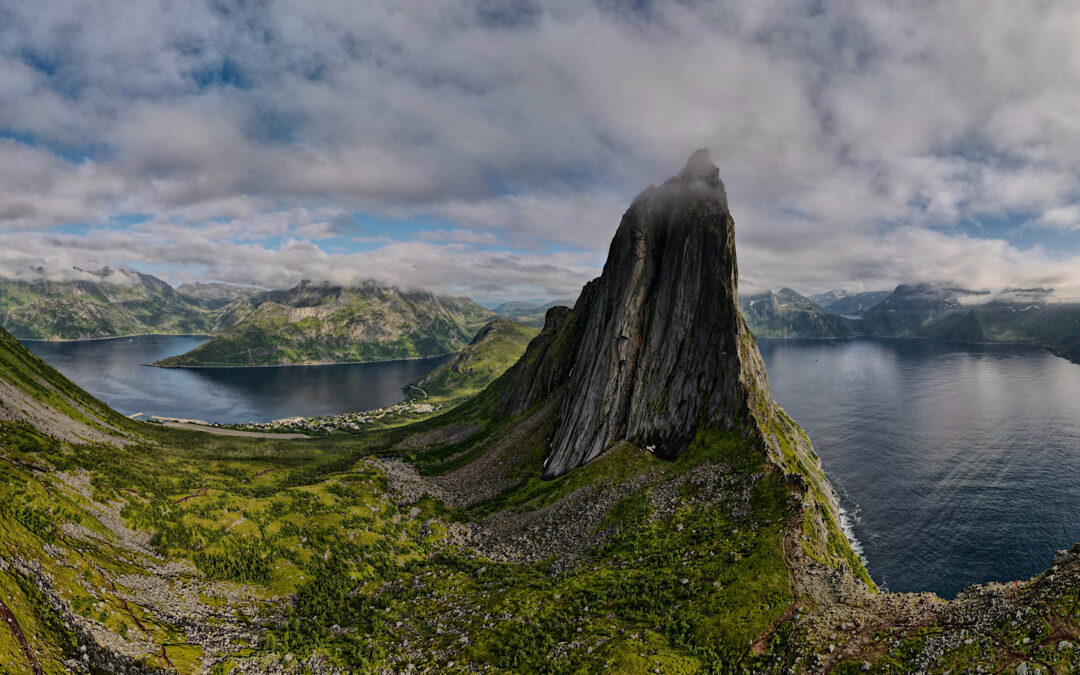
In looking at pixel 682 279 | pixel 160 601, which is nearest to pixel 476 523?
pixel 160 601

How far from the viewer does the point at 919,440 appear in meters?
167

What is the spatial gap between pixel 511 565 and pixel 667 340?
5198 centimetres

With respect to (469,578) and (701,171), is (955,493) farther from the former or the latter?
(469,578)

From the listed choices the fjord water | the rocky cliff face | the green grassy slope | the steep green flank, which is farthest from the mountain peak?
the steep green flank

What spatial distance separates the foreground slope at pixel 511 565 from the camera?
29016 millimetres

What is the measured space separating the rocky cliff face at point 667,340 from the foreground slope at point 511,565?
0.66 metres

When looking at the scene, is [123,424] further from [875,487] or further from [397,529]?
[875,487]

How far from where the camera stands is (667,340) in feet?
288

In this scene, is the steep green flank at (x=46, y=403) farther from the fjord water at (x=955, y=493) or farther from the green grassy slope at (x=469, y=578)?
the fjord water at (x=955, y=493)

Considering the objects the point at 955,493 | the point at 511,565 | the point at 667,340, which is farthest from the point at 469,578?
the point at 955,493

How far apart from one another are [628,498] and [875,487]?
10995cm

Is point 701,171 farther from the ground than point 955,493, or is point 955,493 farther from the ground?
point 701,171

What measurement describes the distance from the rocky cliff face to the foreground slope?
0.66 metres

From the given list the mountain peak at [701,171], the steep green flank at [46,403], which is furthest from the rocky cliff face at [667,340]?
the steep green flank at [46,403]
